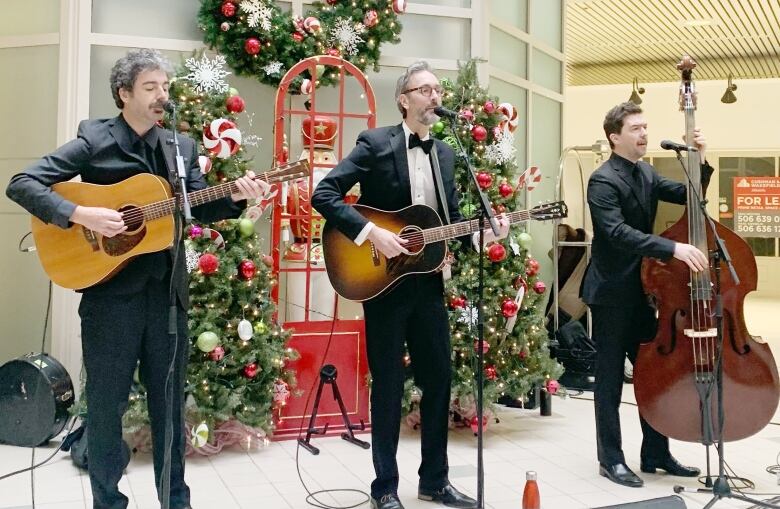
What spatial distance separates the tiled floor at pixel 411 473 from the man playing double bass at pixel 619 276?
0.17 meters

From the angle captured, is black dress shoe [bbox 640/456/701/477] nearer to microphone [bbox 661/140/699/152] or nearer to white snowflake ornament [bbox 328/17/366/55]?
microphone [bbox 661/140/699/152]

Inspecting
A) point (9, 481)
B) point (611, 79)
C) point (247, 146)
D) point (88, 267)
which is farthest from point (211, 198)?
point (611, 79)

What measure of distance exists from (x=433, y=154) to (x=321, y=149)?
1893 mm

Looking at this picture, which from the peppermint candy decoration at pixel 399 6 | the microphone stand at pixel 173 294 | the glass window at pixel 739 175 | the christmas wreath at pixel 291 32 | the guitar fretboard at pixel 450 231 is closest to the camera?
the microphone stand at pixel 173 294

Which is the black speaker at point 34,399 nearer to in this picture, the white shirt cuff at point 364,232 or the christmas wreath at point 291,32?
the christmas wreath at point 291,32

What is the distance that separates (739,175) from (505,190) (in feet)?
34.5

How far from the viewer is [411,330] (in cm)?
312

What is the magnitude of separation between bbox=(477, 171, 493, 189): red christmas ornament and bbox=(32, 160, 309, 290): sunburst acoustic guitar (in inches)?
82.5

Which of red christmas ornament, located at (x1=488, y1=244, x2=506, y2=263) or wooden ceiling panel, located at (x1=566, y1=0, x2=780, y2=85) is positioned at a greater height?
wooden ceiling panel, located at (x1=566, y1=0, x2=780, y2=85)

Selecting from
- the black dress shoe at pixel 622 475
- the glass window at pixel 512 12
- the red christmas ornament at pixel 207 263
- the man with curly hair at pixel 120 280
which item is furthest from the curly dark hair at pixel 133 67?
the glass window at pixel 512 12

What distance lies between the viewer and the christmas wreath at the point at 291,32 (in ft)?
15.1

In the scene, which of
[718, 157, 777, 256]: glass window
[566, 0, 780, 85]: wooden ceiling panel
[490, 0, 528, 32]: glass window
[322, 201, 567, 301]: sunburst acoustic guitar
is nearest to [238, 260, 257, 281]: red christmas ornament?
[322, 201, 567, 301]: sunburst acoustic guitar

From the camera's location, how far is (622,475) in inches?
140

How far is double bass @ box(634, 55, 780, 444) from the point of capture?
10.6ft
